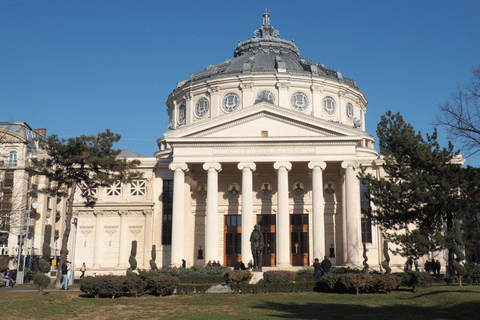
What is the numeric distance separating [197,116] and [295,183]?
15882mm

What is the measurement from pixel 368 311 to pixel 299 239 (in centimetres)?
3184

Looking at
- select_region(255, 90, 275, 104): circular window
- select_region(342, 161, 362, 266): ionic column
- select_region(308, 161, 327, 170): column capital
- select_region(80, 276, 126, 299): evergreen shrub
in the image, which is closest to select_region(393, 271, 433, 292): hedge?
select_region(80, 276, 126, 299): evergreen shrub

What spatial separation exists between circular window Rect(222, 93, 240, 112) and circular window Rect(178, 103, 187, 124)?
5.94 m

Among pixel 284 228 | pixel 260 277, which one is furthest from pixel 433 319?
pixel 284 228

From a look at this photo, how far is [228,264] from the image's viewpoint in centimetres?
5309

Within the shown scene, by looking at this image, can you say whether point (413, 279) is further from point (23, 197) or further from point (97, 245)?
point (23, 197)

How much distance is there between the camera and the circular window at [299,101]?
6134cm

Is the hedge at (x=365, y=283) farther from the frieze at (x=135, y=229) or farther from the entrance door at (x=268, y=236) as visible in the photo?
the frieze at (x=135, y=229)

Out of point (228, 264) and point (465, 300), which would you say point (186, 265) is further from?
point (465, 300)

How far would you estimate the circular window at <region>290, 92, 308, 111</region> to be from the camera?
61344mm

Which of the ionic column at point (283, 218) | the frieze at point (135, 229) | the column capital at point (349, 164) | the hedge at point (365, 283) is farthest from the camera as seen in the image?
the frieze at point (135, 229)

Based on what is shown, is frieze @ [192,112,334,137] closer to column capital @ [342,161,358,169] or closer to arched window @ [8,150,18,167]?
column capital @ [342,161,358,169]

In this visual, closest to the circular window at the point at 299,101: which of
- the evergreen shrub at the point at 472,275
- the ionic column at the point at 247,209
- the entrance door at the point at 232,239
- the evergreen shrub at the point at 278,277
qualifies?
the ionic column at the point at 247,209

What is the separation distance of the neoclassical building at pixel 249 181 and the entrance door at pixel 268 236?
101 mm
